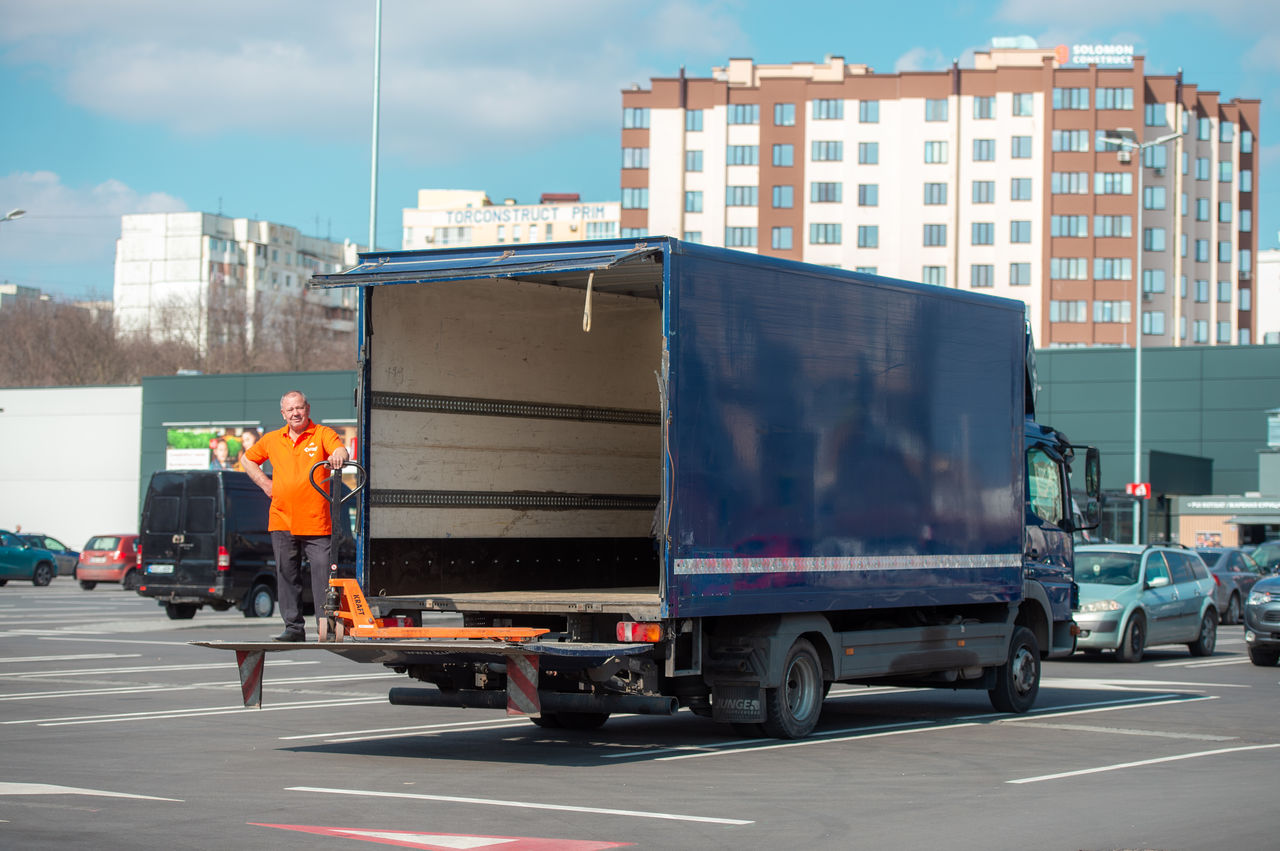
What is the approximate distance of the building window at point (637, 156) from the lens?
101 metres

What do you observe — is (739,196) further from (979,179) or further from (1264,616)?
(1264,616)

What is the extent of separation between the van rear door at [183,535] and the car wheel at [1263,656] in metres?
15.9

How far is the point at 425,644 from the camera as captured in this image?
10.1m

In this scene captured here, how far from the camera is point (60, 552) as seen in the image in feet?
163

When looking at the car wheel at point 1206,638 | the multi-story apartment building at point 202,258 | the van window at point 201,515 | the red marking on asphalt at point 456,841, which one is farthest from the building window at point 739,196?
the red marking on asphalt at point 456,841

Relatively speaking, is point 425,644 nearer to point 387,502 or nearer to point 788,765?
point 387,502

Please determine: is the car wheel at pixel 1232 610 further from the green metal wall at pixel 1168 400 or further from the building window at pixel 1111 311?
the building window at pixel 1111 311

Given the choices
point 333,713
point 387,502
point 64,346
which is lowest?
point 333,713

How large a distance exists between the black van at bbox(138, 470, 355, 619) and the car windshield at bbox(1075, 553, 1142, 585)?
11.5 m

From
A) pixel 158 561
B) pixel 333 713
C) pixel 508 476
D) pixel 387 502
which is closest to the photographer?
pixel 387 502

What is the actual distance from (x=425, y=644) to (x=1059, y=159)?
302 ft

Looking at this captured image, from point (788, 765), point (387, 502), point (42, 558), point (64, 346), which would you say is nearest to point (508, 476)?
point (387, 502)

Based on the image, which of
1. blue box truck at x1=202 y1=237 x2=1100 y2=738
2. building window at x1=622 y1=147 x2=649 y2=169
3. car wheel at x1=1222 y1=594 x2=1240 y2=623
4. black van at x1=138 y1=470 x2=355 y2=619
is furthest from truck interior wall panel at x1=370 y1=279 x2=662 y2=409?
building window at x1=622 y1=147 x2=649 y2=169

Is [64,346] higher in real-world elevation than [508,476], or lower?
higher
